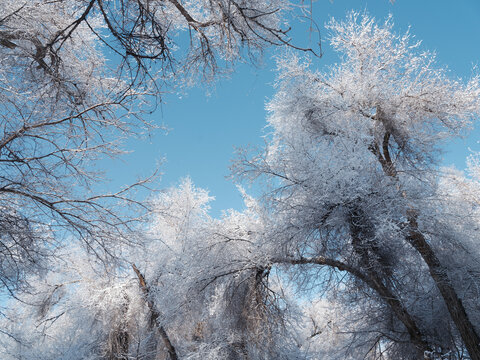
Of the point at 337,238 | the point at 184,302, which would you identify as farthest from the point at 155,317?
the point at 337,238

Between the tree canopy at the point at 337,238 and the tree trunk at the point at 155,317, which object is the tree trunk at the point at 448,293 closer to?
the tree canopy at the point at 337,238

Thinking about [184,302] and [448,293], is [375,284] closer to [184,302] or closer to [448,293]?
[448,293]

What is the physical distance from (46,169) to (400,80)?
855cm

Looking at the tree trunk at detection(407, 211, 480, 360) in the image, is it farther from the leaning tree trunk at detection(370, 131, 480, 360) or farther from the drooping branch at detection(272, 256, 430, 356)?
the drooping branch at detection(272, 256, 430, 356)

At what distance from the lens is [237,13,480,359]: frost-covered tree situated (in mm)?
6883

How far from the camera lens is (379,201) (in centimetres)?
660

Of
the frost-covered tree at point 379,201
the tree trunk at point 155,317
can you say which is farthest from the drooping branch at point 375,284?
the tree trunk at point 155,317

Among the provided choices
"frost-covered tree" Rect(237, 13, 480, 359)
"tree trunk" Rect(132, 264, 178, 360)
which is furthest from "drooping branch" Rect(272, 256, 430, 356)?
"tree trunk" Rect(132, 264, 178, 360)

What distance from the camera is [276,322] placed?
Answer: 27.2 feet

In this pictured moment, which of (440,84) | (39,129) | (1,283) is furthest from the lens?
(440,84)

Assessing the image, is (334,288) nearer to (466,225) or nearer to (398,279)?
(398,279)

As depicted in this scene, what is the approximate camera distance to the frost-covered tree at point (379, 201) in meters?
6.88

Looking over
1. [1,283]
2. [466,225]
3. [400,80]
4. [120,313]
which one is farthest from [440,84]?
[120,313]

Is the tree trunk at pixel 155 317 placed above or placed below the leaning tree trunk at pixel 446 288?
above
